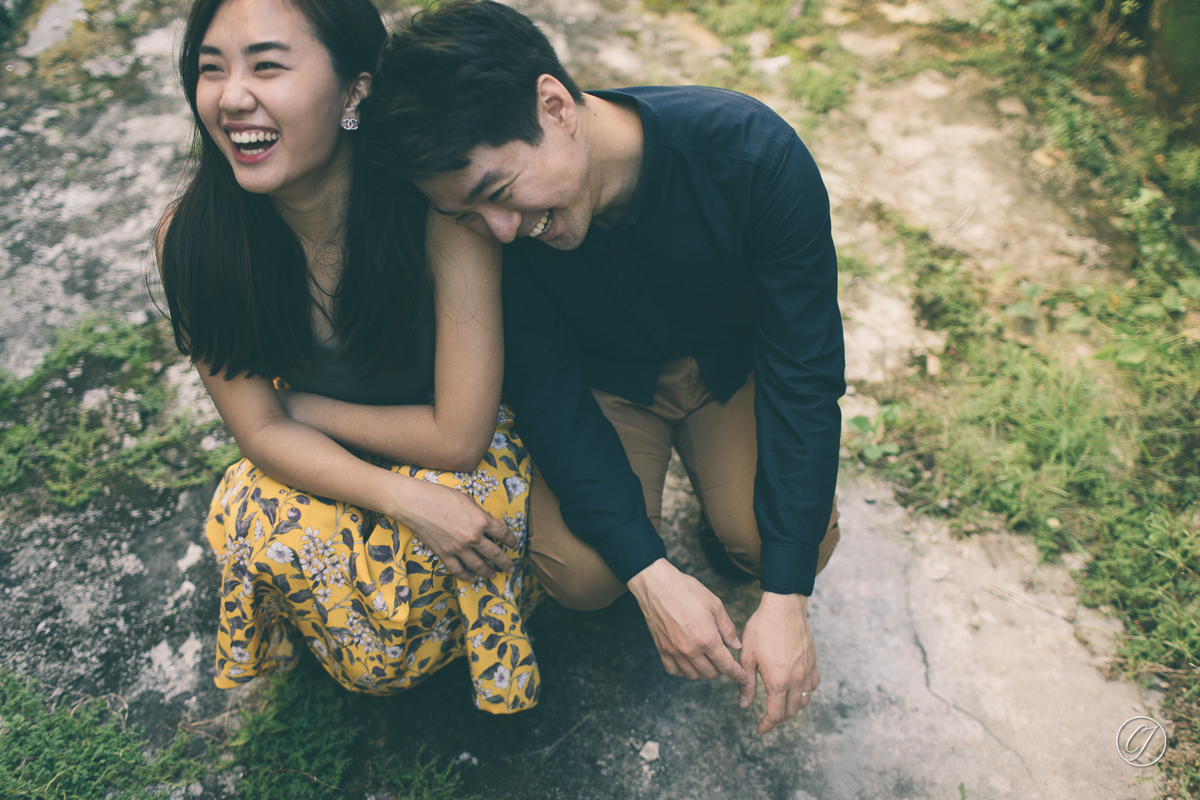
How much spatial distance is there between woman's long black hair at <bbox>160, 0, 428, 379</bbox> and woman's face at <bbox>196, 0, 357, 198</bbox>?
2.9 inches

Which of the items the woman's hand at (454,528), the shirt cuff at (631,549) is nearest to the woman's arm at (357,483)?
the woman's hand at (454,528)

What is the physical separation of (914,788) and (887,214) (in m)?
2.23

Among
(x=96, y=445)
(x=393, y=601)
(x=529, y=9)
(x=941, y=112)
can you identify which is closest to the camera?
(x=393, y=601)

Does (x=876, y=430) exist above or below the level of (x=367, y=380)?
below

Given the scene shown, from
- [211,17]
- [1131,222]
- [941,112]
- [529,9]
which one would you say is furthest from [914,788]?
[529,9]

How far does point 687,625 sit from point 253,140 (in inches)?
53.7

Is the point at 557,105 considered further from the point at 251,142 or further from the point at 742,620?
the point at 742,620

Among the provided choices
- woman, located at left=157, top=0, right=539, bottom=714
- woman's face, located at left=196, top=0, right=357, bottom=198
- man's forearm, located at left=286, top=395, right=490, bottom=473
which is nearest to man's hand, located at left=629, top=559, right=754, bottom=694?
woman, located at left=157, top=0, right=539, bottom=714

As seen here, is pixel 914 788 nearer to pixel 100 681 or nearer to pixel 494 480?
pixel 494 480

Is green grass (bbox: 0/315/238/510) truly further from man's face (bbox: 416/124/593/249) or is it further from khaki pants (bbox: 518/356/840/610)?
man's face (bbox: 416/124/593/249)

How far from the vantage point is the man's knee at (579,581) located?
1.71m

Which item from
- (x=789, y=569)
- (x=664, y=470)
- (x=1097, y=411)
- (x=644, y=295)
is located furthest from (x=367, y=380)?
(x=1097, y=411)

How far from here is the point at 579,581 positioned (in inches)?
67.5

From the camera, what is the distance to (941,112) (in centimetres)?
337
